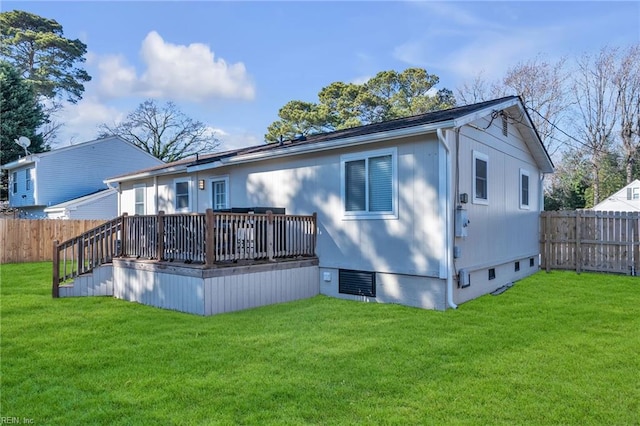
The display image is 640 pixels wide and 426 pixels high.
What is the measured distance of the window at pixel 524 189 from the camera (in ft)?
34.9

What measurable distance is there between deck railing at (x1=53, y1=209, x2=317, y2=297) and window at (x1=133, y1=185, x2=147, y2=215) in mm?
4159

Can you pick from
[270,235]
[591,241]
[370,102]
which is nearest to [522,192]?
[591,241]

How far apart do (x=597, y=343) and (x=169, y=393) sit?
4822mm

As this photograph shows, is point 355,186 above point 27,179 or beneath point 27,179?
beneath

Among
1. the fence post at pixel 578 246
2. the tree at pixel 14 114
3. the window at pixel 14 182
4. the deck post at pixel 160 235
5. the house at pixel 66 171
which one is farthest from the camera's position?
the tree at pixel 14 114

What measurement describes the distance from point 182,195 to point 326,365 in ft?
29.0

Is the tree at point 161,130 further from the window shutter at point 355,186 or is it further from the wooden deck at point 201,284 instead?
the window shutter at point 355,186

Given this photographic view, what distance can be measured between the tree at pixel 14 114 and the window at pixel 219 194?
61.6 ft

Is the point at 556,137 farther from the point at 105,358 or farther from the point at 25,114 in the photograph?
the point at 25,114

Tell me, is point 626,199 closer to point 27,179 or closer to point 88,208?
point 88,208

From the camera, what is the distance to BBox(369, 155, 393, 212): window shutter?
7.41 meters

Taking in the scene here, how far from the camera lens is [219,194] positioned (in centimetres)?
1070

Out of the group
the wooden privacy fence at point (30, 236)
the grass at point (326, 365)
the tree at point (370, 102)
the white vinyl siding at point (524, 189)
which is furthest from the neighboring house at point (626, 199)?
the wooden privacy fence at point (30, 236)

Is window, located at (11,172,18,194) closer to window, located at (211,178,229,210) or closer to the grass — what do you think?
window, located at (211,178,229,210)
